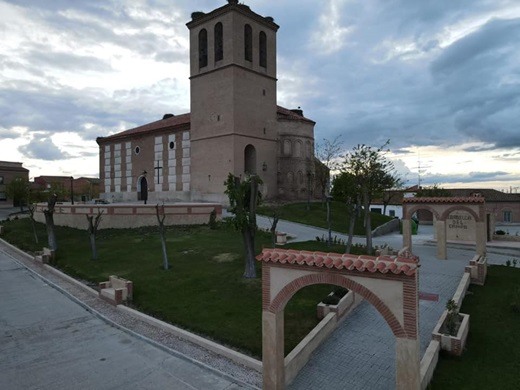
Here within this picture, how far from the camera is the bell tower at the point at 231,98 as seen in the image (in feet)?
120

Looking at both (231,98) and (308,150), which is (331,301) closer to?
(231,98)

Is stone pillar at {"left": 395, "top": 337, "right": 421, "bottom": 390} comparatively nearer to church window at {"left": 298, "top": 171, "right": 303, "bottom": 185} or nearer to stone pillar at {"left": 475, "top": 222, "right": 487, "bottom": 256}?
stone pillar at {"left": 475, "top": 222, "right": 487, "bottom": 256}

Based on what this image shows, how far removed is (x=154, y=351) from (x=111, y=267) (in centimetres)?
964


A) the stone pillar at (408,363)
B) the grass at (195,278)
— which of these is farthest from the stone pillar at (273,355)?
the stone pillar at (408,363)

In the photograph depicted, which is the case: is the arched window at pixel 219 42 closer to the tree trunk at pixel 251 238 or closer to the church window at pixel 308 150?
the church window at pixel 308 150

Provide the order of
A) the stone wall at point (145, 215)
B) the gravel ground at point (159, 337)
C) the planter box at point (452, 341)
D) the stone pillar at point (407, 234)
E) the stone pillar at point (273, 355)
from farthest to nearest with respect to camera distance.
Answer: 1. the stone wall at point (145, 215)
2. the stone pillar at point (407, 234)
3. the planter box at point (452, 341)
4. the gravel ground at point (159, 337)
5. the stone pillar at point (273, 355)

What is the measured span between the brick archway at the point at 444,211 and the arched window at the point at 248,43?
24.1 meters

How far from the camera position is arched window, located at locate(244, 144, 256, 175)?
3903 centimetres

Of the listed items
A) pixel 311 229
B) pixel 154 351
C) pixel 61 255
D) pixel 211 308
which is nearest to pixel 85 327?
pixel 154 351

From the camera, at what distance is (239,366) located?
8.98 meters

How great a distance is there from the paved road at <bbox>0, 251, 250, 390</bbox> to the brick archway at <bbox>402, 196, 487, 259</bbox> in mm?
16535

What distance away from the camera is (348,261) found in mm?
7207

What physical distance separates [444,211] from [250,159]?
886 inches

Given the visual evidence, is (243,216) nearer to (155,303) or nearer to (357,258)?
(155,303)
